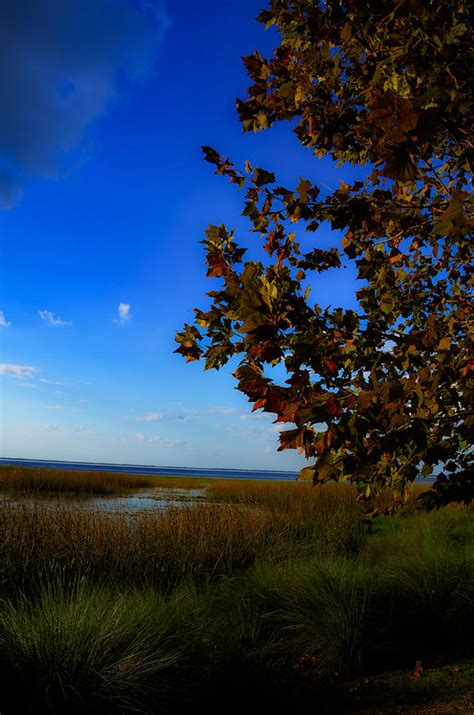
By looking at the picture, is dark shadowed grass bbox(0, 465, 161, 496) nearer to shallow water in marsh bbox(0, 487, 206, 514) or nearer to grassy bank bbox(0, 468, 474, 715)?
shallow water in marsh bbox(0, 487, 206, 514)

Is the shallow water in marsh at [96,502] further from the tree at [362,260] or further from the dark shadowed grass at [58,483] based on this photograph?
the tree at [362,260]

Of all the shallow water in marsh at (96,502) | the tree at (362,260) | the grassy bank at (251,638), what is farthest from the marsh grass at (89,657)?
the shallow water in marsh at (96,502)

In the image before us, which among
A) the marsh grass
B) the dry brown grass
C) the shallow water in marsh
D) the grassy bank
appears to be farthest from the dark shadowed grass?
the marsh grass

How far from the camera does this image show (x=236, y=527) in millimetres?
9047

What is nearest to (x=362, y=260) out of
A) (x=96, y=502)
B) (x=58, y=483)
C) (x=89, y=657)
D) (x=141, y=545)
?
(x=89, y=657)

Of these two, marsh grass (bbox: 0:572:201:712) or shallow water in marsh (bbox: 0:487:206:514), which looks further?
shallow water in marsh (bbox: 0:487:206:514)

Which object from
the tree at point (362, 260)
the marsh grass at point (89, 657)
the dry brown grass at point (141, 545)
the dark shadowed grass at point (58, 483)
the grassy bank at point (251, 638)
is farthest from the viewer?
the dark shadowed grass at point (58, 483)

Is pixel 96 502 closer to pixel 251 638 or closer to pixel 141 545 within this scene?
pixel 141 545

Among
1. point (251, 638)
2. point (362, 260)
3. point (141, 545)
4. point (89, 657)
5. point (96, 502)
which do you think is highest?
point (362, 260)

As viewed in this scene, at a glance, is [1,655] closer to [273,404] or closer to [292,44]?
[273,404]

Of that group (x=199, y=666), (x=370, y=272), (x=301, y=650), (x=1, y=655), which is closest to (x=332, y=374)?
(x=370, y=272)

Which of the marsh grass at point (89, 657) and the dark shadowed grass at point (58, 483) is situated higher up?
the marsh grass at point (89, 657)

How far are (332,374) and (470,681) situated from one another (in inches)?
124

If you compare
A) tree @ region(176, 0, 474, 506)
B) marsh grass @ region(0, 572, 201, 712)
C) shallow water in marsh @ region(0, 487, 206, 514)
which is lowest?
shallow water in marsh @ region(0, 487, 206, 514)
